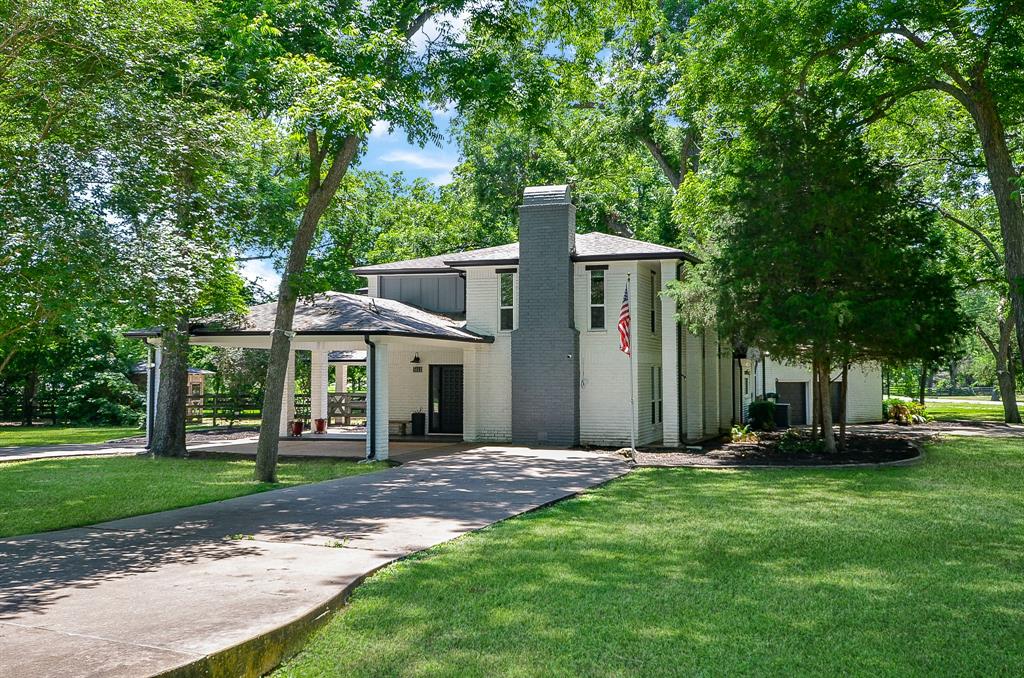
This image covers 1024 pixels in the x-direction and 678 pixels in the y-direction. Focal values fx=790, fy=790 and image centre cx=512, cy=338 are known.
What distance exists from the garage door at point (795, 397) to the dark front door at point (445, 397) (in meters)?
14.4

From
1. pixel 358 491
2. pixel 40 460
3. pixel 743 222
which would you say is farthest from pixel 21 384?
pixel 743 222

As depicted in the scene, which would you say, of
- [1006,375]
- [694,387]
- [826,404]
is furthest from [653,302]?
[1006,375]

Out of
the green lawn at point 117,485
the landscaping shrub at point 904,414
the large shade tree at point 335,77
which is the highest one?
the large shade tree at point 335,77

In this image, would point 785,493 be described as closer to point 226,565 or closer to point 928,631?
point 928,631

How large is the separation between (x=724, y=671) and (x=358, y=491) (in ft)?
28.8

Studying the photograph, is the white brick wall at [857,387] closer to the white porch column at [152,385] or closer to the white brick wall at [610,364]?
the white brick wall at [610,364]

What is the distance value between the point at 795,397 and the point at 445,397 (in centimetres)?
1529

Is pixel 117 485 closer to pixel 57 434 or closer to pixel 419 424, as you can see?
pixel 419 424

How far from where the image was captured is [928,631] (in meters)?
5.62

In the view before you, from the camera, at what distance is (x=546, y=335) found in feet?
68.8

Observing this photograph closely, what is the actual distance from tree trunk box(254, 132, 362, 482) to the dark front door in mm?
9767

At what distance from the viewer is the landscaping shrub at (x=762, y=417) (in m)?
26.7

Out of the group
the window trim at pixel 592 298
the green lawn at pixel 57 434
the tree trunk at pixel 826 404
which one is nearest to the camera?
the tree trunk at pixel 826 404

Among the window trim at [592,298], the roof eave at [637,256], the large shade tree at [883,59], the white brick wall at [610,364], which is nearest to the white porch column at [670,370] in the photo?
the roof eave at [637,256]
